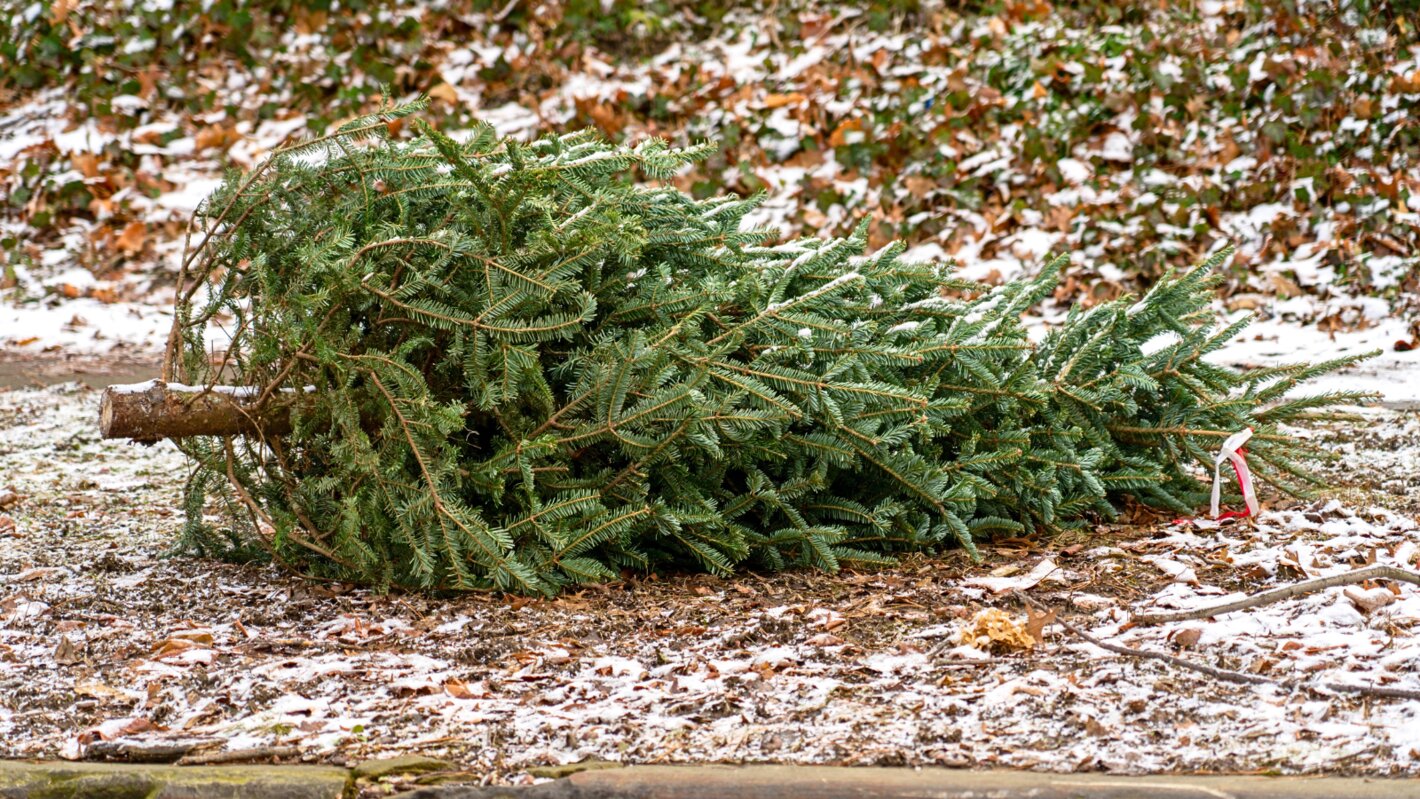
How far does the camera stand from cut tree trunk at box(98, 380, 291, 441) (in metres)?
3.42

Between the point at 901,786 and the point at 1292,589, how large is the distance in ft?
3.97

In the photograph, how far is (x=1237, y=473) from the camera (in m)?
3.94

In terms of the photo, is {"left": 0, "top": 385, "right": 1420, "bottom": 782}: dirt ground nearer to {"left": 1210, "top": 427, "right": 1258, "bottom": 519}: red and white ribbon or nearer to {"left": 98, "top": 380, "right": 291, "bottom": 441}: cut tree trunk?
{"left": 1210, "top": 427, "right": 1258, "bottom": 519}: red and white ribbon

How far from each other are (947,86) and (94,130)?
609 cm

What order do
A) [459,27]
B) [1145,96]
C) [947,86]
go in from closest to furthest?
1. [1145,96]
2. [947,86]
3. [459,27]

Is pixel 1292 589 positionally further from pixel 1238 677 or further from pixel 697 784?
pixel 697 784

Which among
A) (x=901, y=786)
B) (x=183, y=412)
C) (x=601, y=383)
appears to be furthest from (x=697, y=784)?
(x=183, y=412)

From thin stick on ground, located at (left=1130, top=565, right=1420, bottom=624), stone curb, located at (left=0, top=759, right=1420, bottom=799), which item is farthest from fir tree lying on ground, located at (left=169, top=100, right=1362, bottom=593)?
stone curb, located at (left=0, top=759, right=1420, bottom=799)

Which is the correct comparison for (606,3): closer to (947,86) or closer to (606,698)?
(947,86)

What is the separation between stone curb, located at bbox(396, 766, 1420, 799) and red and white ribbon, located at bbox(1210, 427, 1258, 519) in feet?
5.59

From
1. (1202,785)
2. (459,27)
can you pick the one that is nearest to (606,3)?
(459,27)

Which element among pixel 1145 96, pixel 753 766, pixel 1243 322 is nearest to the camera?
pixel 753 766

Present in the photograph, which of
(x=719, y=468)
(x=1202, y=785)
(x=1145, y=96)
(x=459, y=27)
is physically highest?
(x=459, y=27)

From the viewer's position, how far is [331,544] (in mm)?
3719
